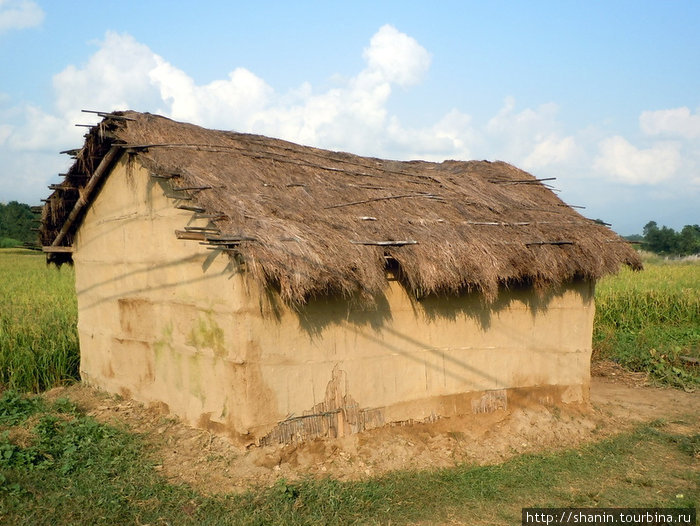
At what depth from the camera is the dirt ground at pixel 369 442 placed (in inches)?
211

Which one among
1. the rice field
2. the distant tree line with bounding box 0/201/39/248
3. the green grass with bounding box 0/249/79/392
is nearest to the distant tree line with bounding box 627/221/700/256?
the rice field

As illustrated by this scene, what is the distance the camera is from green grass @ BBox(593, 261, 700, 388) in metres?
10.8

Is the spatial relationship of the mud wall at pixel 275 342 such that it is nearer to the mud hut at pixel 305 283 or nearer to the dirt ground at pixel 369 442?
the mud hut at pixel 305 283

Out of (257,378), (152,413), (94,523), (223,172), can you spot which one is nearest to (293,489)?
(257,378)

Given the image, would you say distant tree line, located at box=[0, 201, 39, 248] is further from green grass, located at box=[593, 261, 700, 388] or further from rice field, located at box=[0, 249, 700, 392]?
green grass, located at box=[593, 261, 700, 388]

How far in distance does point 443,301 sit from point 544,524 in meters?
2.63

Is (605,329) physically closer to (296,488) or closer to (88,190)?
(296,488)

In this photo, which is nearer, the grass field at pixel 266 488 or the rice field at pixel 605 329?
the grass field at pixel 266 488

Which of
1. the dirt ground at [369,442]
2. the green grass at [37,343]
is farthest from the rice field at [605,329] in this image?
the dirt ground at [369,442]

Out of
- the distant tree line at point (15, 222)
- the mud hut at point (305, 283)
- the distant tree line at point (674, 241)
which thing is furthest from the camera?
the distant tree line at point (15, 222)

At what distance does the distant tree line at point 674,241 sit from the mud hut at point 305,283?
33587mm

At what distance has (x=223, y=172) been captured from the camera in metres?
6.35

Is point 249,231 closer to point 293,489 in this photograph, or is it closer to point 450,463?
point 293,489

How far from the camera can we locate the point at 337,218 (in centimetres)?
629
